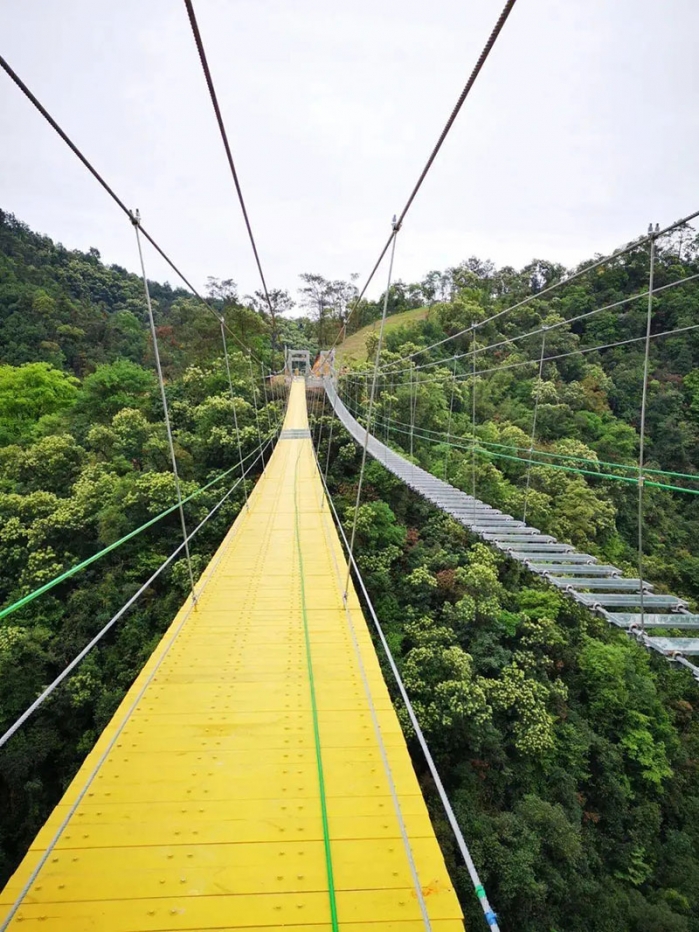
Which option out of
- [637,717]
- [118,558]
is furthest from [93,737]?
[637,717]

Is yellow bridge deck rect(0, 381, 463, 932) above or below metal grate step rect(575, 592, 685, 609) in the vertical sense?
below

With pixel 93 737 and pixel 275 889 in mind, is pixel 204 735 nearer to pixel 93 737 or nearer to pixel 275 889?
pixel 275 889

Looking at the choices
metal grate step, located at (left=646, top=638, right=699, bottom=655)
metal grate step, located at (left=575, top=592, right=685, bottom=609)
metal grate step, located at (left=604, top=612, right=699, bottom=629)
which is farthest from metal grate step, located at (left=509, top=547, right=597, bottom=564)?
metal grate step, located at (left=646, top=638, right=699, bottom=655)

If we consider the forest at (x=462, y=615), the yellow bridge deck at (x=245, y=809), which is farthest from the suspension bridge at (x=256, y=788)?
the forest at (x=462, y=615)

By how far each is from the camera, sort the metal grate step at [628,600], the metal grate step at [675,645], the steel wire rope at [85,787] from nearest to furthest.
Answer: the steel wire rope at [85,787]
the metal grate step at [675,645]
the metal grate step at [628,600]

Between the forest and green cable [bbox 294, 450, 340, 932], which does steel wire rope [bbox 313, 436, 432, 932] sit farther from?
the forest

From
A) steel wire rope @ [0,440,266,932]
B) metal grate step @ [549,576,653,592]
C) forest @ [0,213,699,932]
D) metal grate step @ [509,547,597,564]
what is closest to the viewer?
steel wire rope @ [0,440,266,932]

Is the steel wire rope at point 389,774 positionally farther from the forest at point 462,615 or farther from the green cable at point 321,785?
the forest at point 462,615

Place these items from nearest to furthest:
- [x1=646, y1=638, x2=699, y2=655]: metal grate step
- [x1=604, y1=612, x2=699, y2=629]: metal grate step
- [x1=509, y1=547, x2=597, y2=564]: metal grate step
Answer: [x1=646, y1=638, x2=699, y2=655]: metal grate step, [x1=604, y1=612, x2=699, y2=629]: metal grate step, [x1=509, y1=547, x2=597, y2=564]: metal grate step
